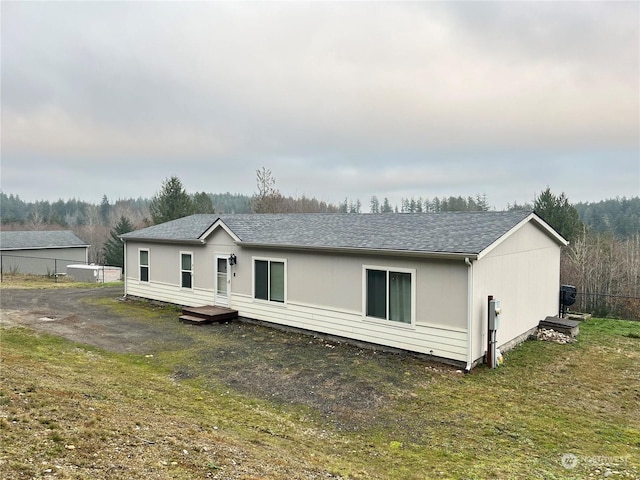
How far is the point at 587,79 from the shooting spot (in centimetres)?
1438

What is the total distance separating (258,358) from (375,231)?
4.61 meters

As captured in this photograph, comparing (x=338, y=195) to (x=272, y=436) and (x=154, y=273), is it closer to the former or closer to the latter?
(x=154, y=273)

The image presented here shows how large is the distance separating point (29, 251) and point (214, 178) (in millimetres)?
38822

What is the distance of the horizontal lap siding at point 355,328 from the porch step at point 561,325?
15.1 feet

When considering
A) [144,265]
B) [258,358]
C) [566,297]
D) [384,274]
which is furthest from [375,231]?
[144,265]

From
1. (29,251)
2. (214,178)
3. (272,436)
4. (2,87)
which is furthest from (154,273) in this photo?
(214,178)

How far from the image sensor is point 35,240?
101 feet

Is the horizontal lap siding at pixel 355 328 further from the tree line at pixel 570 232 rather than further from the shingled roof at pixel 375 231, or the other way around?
the tree line at pixel 570 232

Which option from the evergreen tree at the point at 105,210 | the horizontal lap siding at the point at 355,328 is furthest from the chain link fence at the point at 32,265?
the evergreen tree at the point at 105,210

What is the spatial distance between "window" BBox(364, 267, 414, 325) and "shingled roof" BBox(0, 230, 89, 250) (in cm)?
3002

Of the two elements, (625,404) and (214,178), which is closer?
(625,404)

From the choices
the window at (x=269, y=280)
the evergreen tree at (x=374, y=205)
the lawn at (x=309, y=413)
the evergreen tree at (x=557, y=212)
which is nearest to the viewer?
the lawn at (x=309, y=413)

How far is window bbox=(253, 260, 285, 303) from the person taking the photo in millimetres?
11859

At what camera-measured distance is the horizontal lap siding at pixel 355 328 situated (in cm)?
853
